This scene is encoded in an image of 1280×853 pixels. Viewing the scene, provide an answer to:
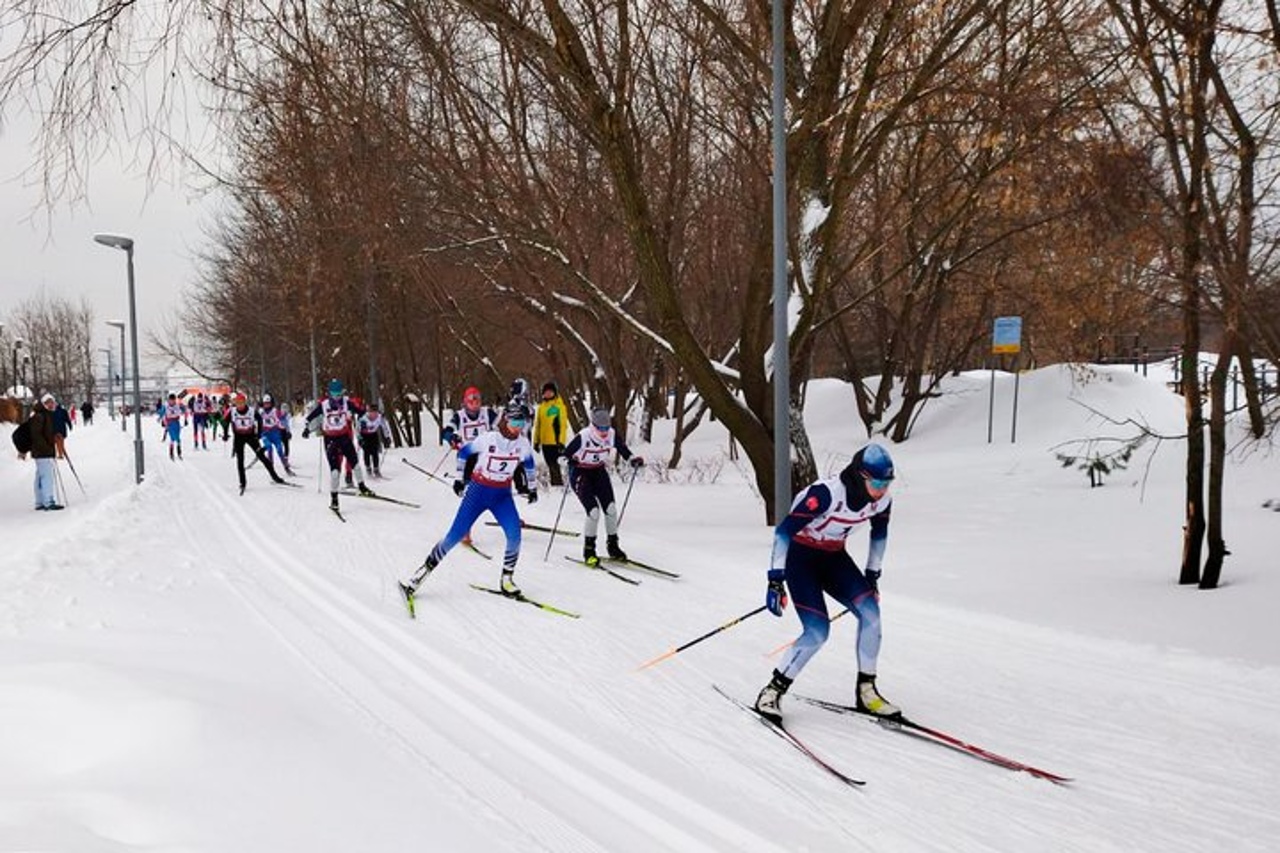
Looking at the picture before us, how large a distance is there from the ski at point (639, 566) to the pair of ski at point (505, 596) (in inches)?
65.1

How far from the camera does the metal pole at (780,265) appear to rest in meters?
9.12

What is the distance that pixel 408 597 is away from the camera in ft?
26.0

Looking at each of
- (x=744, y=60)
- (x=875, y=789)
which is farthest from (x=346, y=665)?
(x=744, y=60)

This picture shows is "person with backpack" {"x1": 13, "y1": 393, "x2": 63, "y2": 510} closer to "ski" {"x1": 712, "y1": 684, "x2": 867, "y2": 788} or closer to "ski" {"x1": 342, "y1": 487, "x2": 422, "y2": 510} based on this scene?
"ski" {"x1": 342, "y1": 487, "x2": 422, "y2": 510}

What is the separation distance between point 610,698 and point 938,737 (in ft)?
6.73

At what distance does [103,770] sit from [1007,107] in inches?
352

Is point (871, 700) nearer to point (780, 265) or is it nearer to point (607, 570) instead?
point (607, 570)

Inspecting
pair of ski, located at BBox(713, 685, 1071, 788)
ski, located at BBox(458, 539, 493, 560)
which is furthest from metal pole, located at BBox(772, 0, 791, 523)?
pair of ski, located at BBox(713, 685, 1071, 788)

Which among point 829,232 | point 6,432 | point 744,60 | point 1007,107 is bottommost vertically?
point 6,432

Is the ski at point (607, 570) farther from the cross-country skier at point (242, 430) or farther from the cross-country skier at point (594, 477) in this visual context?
the cross-country skier at point (242, 430)

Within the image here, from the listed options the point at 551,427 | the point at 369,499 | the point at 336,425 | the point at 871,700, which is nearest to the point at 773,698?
the point at 871,700

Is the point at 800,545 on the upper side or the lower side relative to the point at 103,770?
upper

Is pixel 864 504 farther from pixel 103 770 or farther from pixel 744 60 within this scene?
pixel 744 60

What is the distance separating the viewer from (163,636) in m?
6.18
